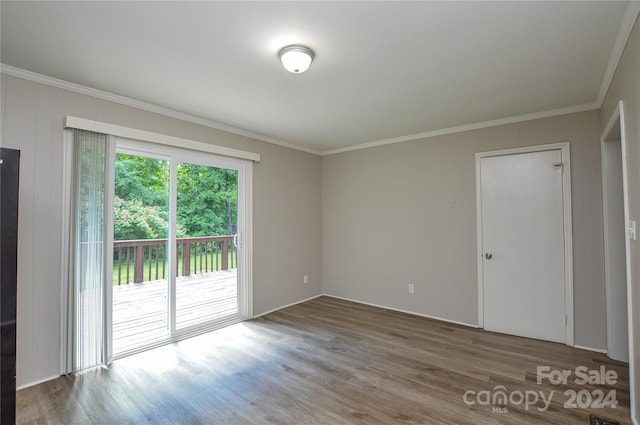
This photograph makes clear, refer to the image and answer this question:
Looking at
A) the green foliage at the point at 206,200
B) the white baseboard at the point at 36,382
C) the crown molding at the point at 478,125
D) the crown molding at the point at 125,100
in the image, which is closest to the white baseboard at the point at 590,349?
the crown molding at the point at 478,125

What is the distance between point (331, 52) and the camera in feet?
6.98

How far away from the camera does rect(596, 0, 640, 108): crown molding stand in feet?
5.43

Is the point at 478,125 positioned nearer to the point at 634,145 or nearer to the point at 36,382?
the point at 634,145

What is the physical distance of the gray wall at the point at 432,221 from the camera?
309 cm

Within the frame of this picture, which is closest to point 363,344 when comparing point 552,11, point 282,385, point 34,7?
point 282,385

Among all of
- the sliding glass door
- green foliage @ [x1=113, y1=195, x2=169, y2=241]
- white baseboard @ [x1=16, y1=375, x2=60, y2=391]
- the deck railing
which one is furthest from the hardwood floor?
green foliage @ [x1=113, y1=195, x2=169, y2=241]

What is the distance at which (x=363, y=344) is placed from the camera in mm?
3225

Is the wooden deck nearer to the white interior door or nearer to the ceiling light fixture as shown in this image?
the ceiling light fixture

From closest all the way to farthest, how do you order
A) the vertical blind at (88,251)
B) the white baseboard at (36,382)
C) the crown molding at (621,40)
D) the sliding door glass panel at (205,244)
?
the crown molding at (621,40), the white baseboard at (36,382), the vertical blind at (88,251), the sliding door glass panel at (205,244)

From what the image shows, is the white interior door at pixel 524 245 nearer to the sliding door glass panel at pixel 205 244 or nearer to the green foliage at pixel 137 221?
the sliding door glass panel at pixel 205 244

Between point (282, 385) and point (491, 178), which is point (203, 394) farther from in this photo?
point (491, 178)

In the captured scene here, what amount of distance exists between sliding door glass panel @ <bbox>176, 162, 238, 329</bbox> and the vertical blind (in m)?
0.78

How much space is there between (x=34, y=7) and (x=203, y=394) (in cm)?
279

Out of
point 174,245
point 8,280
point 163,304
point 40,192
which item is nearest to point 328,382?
point 163,304
